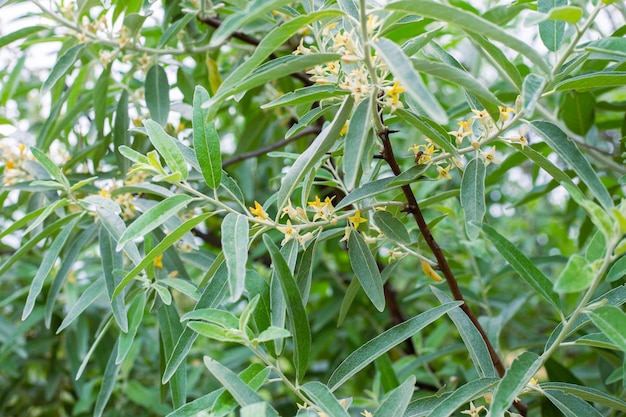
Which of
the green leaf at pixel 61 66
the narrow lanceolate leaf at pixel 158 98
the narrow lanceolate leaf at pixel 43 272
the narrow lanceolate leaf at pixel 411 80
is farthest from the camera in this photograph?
the narrow lanceolate leaf at pixel 158 98

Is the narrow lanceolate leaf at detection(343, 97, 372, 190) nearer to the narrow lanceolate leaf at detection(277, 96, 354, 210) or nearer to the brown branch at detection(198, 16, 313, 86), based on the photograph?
the narrow lanceolate leaf at detection(277, 96, 354, 210)

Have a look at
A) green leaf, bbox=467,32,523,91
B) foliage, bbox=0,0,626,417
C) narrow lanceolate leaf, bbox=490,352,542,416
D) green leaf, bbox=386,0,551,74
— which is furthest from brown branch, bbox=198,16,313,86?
narrow lanceolate leaf, bbox=490,352,542,416

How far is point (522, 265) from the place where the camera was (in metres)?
0.62

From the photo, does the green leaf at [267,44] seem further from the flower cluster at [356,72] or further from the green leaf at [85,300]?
the green leaf at [85,300]

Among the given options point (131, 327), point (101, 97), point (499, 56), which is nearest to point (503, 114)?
point (499, 56)

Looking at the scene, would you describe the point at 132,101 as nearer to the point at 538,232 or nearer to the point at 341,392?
the point at 341,392

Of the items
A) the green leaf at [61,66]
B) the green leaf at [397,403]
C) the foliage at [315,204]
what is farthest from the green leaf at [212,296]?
the green leaf at [61,66]

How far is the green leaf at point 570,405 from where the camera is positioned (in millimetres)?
668

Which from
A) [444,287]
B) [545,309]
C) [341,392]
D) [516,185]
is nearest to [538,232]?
[516,185]

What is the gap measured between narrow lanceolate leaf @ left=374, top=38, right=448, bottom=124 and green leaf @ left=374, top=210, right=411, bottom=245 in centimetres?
26

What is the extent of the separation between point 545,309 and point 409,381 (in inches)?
64.7

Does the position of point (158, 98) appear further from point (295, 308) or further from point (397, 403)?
point (397, 403)

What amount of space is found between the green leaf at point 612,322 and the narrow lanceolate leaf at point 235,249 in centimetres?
31

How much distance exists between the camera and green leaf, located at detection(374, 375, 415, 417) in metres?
0.60
